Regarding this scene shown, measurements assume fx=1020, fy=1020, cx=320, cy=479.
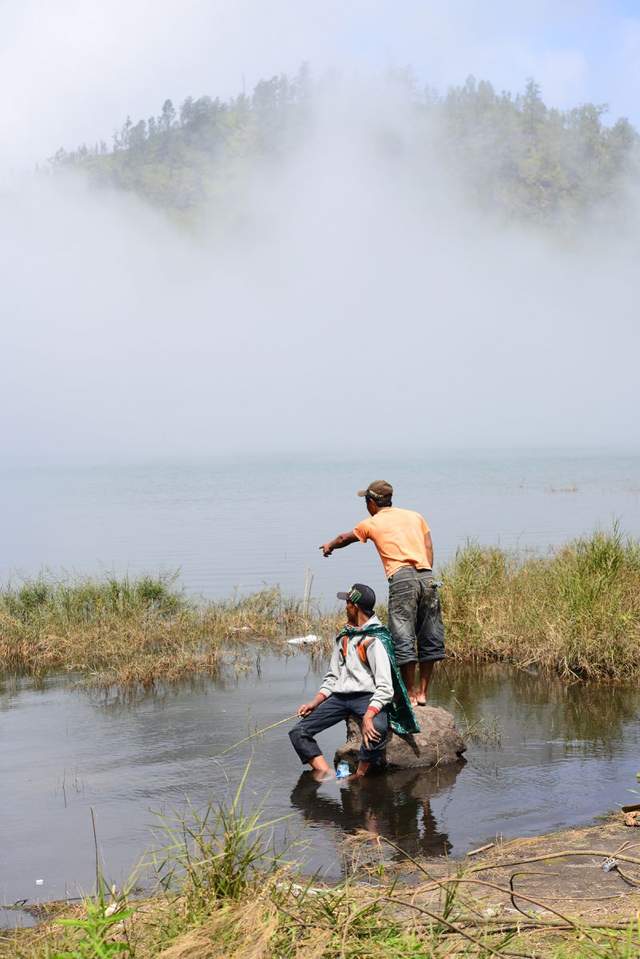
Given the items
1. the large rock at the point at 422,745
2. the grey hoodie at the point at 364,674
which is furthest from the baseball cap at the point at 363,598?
the large rock at the point at 422,745

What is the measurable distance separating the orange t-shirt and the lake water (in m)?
7.36

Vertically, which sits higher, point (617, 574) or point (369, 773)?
point (617, 574)

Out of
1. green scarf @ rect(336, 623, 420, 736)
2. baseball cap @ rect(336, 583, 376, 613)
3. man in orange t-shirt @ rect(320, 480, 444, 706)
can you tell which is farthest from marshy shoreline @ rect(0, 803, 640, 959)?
man in orange t-shirt @ rect(320, 480, 444, 706)

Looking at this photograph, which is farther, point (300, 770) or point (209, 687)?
point (209, 687)

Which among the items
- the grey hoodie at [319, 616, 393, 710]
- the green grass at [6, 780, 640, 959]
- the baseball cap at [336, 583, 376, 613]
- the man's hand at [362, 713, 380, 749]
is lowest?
the man's hand at [362, 713, 380, 749]

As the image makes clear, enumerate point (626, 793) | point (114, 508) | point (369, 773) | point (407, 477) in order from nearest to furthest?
point (626, 793) → point (369, 773) → point (114, 508) → point (407, 477)

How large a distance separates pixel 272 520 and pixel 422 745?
34.1 meters

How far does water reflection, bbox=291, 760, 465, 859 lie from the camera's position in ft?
20.8

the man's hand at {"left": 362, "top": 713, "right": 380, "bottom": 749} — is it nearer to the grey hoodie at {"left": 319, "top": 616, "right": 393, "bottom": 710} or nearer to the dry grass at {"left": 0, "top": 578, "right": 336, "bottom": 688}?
the grey hoodie at {"left": 319, "top": 616, "right": 393, "bottom": 710}

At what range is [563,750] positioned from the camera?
820 cm

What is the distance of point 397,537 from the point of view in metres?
8.63

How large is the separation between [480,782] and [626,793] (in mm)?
1022

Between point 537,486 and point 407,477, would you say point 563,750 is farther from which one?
point 407,477

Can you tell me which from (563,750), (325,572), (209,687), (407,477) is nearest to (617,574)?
(563,750)
